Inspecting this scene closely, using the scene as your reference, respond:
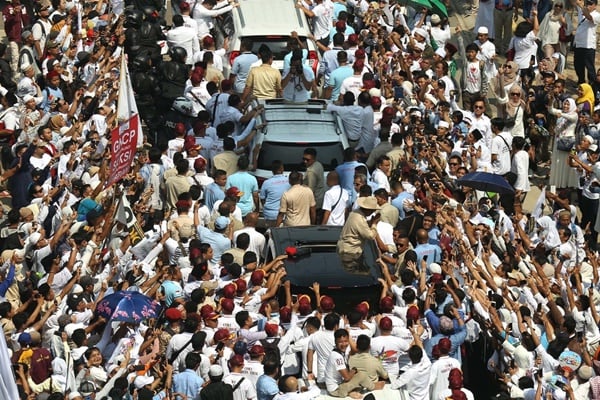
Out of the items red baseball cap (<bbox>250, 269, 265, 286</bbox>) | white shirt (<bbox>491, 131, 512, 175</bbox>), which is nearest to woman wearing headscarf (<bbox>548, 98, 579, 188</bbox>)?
white shirt (<bbox>491, 131, 512, 175</bbox>)

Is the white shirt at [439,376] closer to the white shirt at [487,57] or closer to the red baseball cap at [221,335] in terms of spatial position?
the red baseball cap at [221,335]

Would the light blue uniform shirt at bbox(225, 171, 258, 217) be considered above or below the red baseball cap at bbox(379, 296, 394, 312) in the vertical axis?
below

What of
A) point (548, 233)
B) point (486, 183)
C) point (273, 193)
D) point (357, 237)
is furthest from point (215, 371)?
point (548, 233)

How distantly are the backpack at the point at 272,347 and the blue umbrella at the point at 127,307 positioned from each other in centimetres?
111

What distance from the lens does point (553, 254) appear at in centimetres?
1839

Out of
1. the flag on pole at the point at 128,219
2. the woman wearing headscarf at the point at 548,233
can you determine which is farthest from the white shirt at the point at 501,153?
the flag on pole at the point at 128,219

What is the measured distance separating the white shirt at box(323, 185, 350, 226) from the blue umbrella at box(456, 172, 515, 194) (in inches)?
53.5

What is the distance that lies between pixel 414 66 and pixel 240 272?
24.9ft

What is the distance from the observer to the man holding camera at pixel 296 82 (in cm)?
2239

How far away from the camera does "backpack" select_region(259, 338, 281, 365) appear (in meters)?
15.2

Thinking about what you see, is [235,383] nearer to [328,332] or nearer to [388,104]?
[328,332]

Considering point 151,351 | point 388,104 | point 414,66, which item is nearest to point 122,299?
point 151,351

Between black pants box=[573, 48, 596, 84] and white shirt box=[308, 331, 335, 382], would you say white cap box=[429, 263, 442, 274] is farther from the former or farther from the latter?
black pants box=[573, 48, 596, 84]

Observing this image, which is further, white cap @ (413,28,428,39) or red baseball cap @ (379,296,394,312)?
white cap @ (413,28,428,39)
